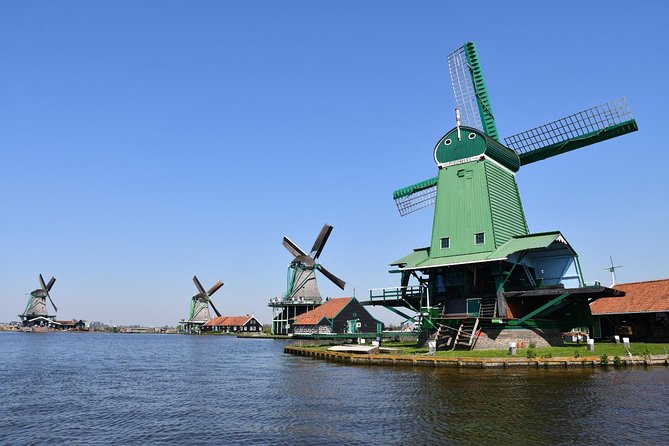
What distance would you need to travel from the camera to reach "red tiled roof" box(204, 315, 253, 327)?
4796 inches

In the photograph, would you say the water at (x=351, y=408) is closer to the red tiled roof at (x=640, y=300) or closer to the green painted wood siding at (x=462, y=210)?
the green painted wood siding at (x=462, y=210)

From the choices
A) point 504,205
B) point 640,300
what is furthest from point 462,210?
point 640,300

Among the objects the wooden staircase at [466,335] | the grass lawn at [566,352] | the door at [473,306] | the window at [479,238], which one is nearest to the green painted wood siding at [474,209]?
the window at [479,238]

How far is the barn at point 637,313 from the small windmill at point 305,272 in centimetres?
5072

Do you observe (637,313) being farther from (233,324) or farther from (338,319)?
(233,324)

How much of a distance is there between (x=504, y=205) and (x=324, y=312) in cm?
4446

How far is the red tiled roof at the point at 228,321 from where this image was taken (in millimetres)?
121812

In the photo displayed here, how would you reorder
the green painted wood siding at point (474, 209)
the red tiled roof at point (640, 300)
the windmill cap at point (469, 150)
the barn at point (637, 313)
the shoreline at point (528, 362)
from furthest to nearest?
the windmill cap at point (469, 150)
the barn at point (637, 313)
the red tiled roof at point (640, 300)
the green painted wood siding at point (474, 209)
the shoreline at point (528, 362)

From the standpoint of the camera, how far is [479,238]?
3522 cm

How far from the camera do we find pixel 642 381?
843 inches

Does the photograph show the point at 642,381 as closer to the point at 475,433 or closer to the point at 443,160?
the point at 475,433

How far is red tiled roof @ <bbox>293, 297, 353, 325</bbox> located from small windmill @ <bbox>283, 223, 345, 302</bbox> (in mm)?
5276

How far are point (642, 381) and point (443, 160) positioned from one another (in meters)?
21.3

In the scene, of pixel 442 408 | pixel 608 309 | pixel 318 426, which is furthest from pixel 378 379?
pixel 608 309
